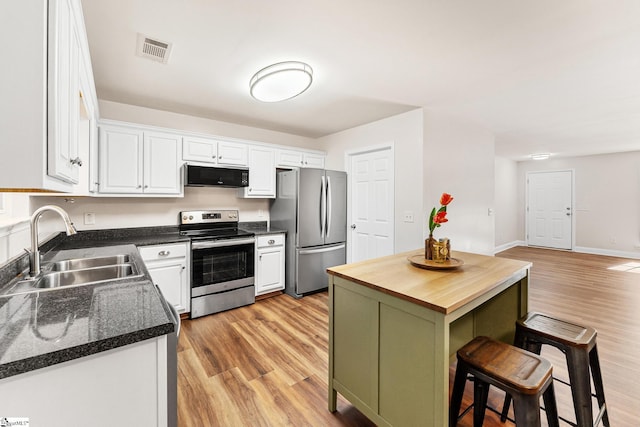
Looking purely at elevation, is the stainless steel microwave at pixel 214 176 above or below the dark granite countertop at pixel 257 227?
above

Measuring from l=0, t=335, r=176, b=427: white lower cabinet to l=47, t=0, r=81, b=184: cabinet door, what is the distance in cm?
61

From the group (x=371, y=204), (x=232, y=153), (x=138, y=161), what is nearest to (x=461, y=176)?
(x=371, y=204)

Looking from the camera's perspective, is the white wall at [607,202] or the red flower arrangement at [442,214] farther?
the white wall at [607,202]

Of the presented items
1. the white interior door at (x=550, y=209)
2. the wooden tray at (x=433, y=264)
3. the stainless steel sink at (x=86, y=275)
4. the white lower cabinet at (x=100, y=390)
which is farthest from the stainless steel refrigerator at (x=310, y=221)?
the white interior door at (x=550, y=209)

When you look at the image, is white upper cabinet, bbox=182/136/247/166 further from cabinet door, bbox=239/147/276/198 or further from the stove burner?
the stove burner

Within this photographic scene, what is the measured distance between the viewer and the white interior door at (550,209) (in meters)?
6.76

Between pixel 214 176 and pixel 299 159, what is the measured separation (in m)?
1.35

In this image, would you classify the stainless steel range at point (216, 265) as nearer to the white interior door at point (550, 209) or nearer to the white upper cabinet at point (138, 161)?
the white upper cabinet at point (138, 161)

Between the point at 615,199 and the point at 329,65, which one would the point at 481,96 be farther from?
the point at 615,199

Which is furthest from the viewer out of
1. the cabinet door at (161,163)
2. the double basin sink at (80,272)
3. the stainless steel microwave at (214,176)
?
the stainless steel microwave at (214,176)

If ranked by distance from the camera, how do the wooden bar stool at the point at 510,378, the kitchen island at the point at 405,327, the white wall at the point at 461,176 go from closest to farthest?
the wooden bar stool at the point at 510,378, the kitchen island at the point at 405,327, the white wall at the point at 461,176

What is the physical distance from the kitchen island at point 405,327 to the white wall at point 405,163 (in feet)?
4.33

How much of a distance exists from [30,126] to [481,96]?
3.46 metres

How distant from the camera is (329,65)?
221cm
